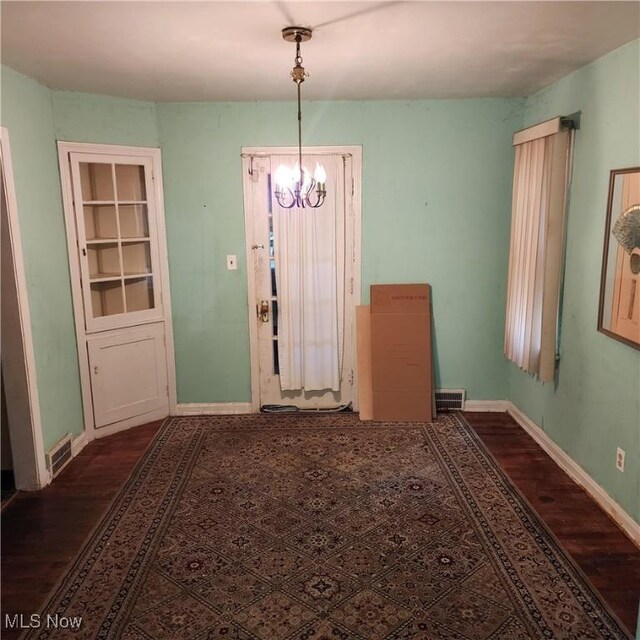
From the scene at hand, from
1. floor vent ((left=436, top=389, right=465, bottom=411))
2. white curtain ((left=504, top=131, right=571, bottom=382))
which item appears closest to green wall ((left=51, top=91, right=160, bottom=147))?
white curtain ((left=504, top=131, right=571, bottom=382))

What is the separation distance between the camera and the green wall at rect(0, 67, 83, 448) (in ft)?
10.8

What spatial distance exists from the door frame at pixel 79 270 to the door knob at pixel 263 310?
758mm

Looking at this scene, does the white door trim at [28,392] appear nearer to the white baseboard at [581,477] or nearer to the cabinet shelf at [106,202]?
the cabinet shelf at [106,202]

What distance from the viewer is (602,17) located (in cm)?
238

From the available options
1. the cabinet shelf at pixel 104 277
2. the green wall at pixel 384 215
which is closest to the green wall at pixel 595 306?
the green wall at pixel 384 215

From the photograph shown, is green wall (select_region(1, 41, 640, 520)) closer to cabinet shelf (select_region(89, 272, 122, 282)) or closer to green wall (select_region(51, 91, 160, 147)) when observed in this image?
green wall (select_region(51, 91, 160, 147))

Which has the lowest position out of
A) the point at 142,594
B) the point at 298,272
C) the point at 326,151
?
the point at 142,594

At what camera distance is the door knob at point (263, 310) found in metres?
4.55

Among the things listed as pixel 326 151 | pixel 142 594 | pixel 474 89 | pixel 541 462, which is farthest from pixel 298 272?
pixel 142 594

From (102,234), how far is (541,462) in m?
3.66

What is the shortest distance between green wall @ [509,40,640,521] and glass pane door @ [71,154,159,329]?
123 inches

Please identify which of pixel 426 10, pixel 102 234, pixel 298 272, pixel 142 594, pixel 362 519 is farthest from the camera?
pixel 298 272

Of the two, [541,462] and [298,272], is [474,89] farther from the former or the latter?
[541,462]

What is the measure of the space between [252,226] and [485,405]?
2.54 m
